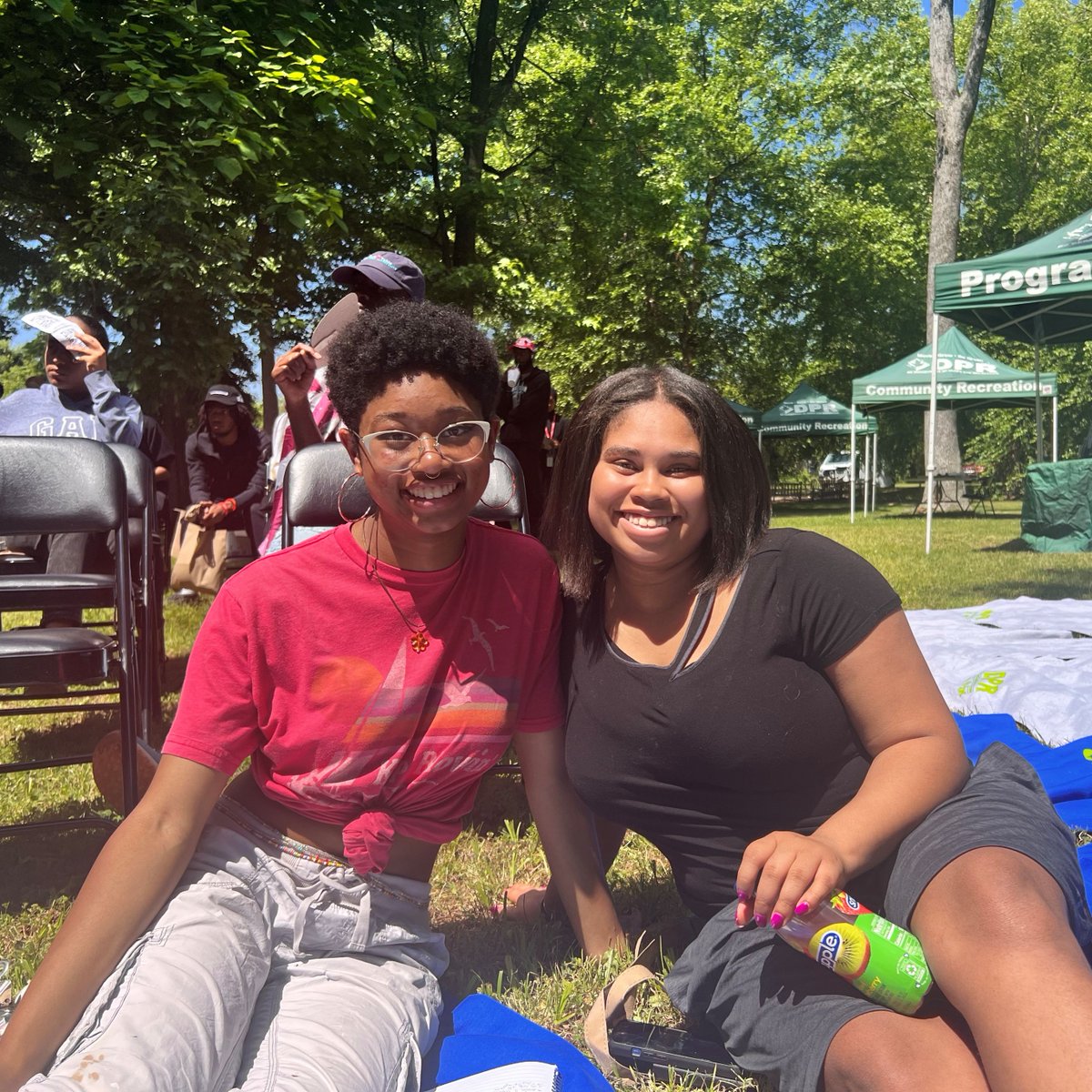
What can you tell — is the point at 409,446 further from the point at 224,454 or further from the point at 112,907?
the point at 224,454

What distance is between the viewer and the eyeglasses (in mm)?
2072

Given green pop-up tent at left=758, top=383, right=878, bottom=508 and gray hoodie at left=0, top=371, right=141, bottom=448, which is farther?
green pop-up tent at left=758, top=383, right=878, bottom=508

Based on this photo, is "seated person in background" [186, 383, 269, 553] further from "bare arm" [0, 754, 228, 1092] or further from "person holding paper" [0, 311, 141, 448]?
"bare arm" [0, 754, 228, 1092]

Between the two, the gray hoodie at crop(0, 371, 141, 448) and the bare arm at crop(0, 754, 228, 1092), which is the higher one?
the gray hoodie at crop(0, 371, 141, 448)

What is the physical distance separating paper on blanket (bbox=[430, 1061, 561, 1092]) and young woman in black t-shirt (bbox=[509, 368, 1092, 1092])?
1.05 ft

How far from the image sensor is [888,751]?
6.47ft

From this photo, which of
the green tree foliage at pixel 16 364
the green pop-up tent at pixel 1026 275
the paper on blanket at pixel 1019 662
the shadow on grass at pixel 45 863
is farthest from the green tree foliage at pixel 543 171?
the green tree foliage at pixel 16 364

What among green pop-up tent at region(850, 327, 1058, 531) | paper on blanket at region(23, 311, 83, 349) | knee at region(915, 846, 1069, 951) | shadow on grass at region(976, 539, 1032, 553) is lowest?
shadow on grass at region(976, 539, 1032, 553)

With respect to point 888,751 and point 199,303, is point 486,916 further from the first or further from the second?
point 199,303

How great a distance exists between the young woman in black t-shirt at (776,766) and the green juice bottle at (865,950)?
36 mm

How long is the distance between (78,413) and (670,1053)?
4.11 m

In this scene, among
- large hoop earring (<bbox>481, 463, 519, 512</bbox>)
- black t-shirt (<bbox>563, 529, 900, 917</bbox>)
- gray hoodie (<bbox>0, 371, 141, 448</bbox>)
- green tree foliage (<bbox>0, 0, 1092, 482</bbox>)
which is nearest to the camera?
black t-shirt (<bbox>563, 529, 900, 917</bbox>)

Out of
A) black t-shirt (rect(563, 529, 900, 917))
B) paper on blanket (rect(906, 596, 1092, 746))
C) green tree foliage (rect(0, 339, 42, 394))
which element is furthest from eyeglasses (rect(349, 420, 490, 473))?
green tree foliage (rect(0, 339, 42, 394))

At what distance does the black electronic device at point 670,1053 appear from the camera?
213 centimetres
